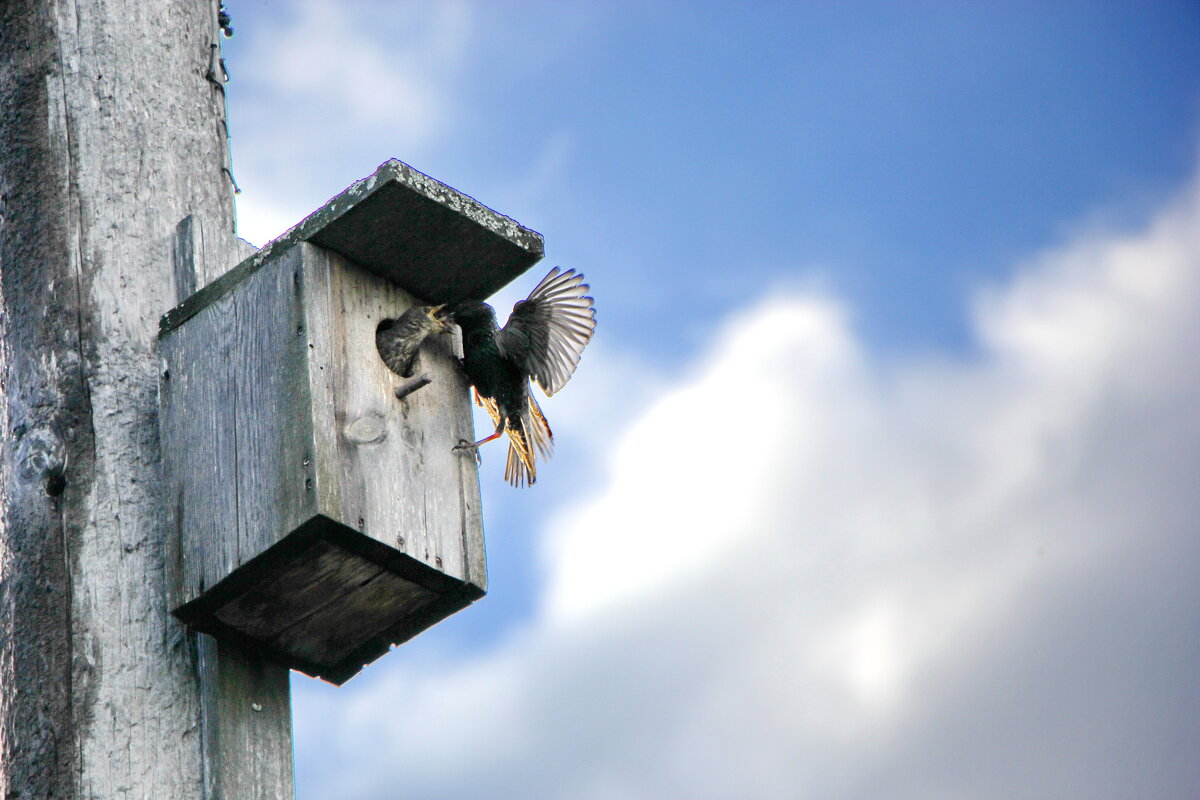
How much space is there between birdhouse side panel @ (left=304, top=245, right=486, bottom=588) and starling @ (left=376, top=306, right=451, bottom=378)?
0.02 meters

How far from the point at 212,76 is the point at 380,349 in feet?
2.29

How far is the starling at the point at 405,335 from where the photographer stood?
3.68 m

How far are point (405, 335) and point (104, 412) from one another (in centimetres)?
75

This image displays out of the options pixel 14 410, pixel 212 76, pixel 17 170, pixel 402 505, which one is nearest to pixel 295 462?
pixel 402 505

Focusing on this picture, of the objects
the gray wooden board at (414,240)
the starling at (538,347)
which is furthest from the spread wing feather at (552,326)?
the gray wooden board at (414,240)

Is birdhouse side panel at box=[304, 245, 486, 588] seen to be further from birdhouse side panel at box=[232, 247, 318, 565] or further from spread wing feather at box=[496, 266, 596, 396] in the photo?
spread wing feather at box=[496, 266, 596, 396]

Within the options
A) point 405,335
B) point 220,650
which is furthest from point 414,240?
point 220,650

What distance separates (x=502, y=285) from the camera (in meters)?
4.02

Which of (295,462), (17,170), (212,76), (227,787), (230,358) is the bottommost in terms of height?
(227,787)

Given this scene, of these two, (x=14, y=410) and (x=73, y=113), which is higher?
(x=73, y=113)

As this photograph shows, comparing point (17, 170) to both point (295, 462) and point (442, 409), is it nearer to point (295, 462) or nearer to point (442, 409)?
point (295, 462)

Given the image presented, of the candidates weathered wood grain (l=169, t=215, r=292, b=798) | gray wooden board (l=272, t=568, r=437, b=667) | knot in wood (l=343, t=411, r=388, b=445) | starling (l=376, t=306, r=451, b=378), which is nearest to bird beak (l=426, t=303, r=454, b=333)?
starling (l=376, t=306, r=451, b=378)

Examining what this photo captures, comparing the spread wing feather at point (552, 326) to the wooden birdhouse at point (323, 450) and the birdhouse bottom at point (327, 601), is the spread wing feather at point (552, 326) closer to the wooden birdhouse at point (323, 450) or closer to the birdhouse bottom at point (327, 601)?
the wooden birdhouse at point (323, 450)

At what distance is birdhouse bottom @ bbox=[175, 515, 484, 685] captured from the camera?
316 cm
